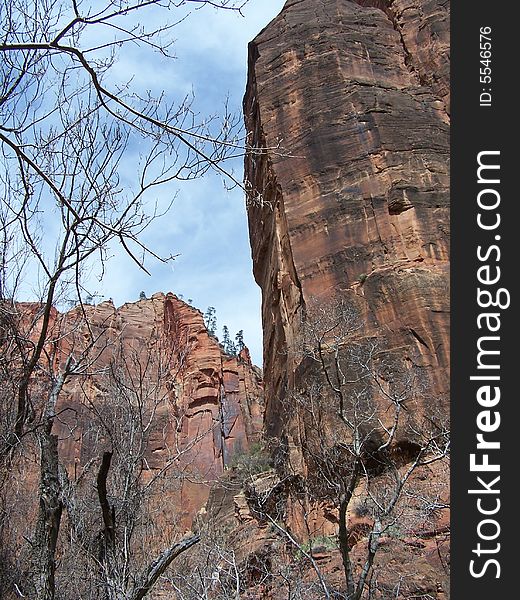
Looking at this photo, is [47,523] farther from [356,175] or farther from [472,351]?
[356,175]

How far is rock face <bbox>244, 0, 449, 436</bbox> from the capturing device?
20.4m

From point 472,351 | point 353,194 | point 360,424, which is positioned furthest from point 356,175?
point 472,351

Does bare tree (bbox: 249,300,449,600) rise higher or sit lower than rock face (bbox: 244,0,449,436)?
lower

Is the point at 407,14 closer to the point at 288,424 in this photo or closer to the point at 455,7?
the point at 288,424

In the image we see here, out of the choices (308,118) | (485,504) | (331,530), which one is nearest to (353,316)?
(331,530)

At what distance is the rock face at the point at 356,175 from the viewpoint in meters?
→ 20.4

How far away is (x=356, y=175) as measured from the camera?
2314 centimetres

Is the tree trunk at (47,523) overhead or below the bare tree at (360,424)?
below

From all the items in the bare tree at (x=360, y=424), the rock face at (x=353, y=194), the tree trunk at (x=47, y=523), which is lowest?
the tree trunk at (x=47, y=523)

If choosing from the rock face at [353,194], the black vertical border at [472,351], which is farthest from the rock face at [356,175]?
the black vertical border at [472,351]

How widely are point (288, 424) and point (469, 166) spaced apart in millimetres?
16043

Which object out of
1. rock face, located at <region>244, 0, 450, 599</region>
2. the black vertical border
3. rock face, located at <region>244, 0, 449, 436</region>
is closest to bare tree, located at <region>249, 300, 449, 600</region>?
rock face, located at <region>244, 0, 450, 599</region>

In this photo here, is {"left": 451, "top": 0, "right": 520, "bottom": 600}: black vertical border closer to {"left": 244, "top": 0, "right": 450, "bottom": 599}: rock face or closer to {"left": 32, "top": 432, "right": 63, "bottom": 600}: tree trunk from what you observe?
{"left": 32, "top": 432, "right": 63, "bottom": 600}: tree trunk

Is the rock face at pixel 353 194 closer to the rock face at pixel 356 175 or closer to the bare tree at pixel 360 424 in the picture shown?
the rock face at pixel 356 175
